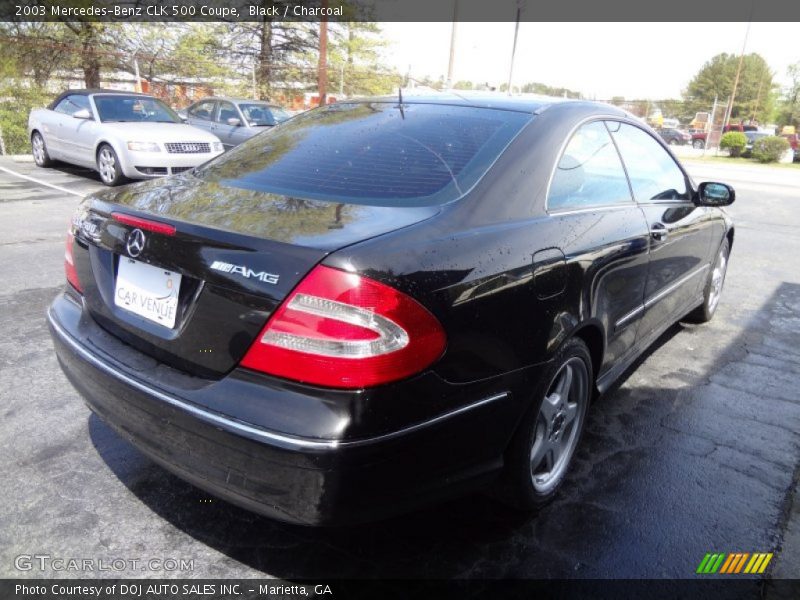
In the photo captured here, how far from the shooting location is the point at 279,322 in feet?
5.51

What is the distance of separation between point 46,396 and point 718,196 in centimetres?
406

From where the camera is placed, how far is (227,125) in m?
12.5

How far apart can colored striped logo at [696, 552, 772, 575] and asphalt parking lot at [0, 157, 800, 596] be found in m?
0.04

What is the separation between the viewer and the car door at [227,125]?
12305mm

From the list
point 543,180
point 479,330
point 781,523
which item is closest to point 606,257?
point 543,180

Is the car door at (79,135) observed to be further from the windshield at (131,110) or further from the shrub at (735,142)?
the shrub at (735,142)

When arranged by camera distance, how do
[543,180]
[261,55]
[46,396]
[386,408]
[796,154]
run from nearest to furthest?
1. [386,408]
2. [543,180]
3. [46,396]
4. [261,55]
5. [796,154]

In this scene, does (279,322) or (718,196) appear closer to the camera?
(279,322)

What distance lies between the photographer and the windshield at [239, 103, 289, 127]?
12.5 m

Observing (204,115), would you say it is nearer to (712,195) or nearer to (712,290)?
(712,290)

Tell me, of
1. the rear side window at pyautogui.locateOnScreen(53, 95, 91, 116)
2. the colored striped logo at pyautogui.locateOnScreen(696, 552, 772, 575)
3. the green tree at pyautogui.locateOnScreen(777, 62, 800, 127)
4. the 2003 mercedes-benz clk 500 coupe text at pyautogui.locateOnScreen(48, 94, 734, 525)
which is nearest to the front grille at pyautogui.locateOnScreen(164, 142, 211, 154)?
the rear side window at pyautogui.locateOnScreen(53, 95, 91, 116)

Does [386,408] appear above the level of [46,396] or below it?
above

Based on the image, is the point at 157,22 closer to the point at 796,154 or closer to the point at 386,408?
the point at 386,408

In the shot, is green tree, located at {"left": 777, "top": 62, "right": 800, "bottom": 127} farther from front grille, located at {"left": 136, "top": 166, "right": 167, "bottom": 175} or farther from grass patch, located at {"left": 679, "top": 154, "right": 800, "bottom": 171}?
front grille, located at {"left": 136, "top": 166, "right": 167, "bottom": 175}
